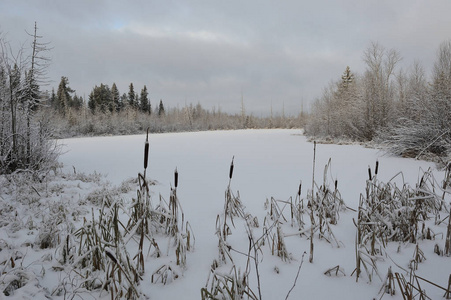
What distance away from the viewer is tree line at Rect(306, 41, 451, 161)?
6867mm

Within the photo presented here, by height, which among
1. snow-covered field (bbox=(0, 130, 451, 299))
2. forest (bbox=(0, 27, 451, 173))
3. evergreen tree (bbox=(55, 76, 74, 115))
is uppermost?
evergreen tree (bbox=(55, 76, 74, 115))

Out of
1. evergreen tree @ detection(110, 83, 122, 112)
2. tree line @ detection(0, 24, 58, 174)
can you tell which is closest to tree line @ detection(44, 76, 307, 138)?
evergreen tree @ detection(110, 83, 122, 112)

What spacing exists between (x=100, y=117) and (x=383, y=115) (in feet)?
110

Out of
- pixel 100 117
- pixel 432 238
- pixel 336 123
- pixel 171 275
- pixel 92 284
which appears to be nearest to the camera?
pixel 92 284

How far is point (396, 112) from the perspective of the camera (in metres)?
12.5

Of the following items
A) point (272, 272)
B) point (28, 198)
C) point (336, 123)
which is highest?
point (336, 123)

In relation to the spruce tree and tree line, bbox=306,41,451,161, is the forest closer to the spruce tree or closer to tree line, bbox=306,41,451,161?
tree line, bbox=306,41,451,161

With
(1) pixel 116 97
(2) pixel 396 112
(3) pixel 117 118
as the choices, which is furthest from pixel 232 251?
(1) pixel 116 97

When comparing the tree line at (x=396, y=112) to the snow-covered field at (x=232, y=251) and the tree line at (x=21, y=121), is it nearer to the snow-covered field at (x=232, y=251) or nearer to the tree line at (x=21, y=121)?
the snow-covered field at (x=232, y=251)

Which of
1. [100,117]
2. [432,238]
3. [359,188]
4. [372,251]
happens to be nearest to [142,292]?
[372,251]

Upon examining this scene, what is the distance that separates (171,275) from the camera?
1672mm

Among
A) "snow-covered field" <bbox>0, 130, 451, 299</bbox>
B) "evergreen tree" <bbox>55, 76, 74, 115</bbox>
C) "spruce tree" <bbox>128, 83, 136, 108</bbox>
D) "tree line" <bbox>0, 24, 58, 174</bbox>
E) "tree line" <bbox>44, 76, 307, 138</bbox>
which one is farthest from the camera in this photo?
"spruce tree" <bbox>128, 83, 136, 108</bbox>

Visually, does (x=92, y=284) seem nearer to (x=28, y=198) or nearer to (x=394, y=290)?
(x=394, y=290)

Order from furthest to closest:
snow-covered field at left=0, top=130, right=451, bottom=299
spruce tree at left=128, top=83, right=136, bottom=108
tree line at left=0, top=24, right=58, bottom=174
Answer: spruce tree at left=128, top=83, right=136, bottom=108
tree line at left=0, top=24, right=58, bottom=174
snow-covered field at left=0, top=130, right=451, bottom=299
